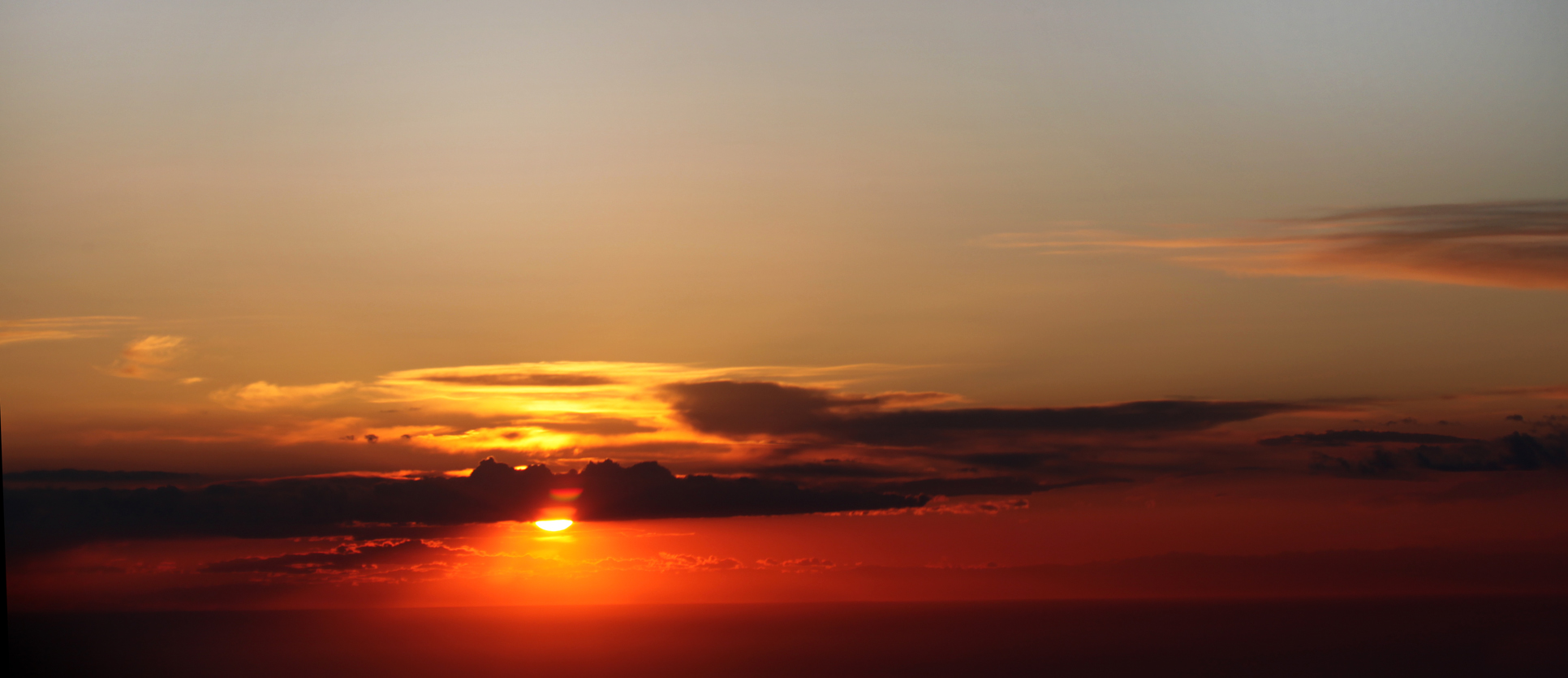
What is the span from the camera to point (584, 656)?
3944 inches

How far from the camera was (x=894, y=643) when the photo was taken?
112625 millimetres

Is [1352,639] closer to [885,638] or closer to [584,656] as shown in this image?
[885,638]

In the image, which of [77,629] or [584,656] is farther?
[584,656]

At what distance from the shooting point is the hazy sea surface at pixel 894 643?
7238cm

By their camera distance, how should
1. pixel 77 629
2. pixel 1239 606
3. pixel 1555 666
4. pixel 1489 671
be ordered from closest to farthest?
1. pixel 77 629
2. pixel 1555 666
3. pixel 1489 671
4. pixel 1239 606

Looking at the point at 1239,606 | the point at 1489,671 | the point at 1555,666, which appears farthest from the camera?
the point at 1239,606

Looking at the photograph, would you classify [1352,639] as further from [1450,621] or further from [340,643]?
[340,643]

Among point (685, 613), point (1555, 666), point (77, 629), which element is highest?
point (77, 629)

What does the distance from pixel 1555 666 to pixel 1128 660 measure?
43.5 m

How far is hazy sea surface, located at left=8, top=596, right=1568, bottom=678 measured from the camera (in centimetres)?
7238

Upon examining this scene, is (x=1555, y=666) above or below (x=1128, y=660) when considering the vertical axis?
above

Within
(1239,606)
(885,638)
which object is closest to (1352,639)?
(1239,606)

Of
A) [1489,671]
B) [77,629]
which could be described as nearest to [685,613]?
[1489,671]

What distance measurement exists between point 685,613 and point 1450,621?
360ft
